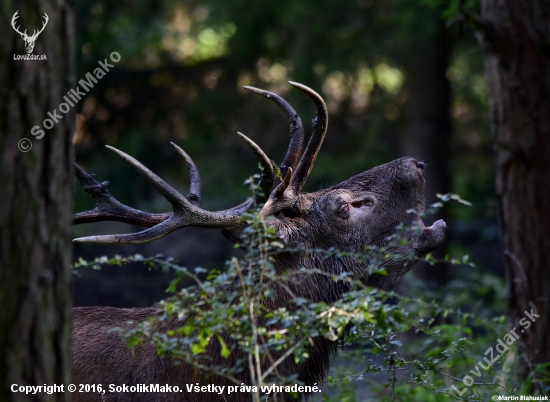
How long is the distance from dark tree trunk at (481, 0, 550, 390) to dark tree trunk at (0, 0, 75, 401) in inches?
153

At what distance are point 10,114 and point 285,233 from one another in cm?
242

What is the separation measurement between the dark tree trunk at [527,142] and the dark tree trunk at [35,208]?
388 cm

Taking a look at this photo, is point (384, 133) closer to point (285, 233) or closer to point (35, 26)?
point (285, 233)

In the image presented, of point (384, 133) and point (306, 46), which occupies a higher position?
point (306, 46)

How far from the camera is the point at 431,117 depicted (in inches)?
420

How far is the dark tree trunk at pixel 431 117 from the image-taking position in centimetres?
1063

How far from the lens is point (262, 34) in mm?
10969

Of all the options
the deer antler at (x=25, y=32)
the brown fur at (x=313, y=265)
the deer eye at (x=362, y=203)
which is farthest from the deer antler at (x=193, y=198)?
the deer antler at (x=25, y=32)

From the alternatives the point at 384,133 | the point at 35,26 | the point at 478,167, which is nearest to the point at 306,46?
the point at 384,133

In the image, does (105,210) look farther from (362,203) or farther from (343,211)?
(362,203)

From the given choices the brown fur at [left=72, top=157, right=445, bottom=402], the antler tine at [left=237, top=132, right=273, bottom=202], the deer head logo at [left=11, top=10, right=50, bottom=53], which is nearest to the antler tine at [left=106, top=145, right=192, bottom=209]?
the brown fur at [left=72, top=157, right=445, bottom=402]

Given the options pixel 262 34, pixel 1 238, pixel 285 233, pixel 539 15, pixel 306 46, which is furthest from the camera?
pixel 262 34

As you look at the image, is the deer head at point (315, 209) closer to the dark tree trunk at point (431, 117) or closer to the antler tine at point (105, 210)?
the antler tine at point (105, 210)

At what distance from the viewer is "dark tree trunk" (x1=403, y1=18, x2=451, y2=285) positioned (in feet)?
34.9
